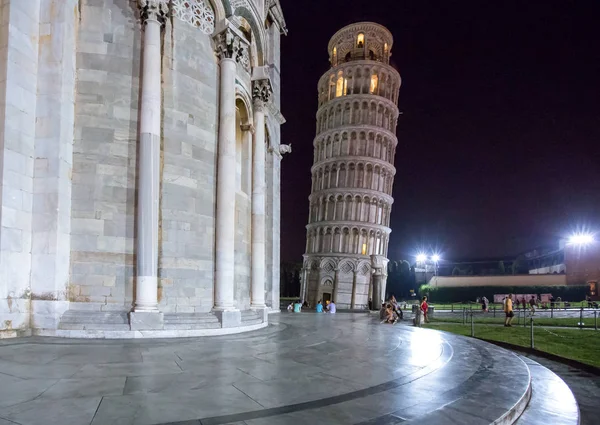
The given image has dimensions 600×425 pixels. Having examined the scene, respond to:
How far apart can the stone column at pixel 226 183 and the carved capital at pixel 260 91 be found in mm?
2910

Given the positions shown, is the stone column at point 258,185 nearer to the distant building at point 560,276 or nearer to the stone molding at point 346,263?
the stone molding at point 346,263

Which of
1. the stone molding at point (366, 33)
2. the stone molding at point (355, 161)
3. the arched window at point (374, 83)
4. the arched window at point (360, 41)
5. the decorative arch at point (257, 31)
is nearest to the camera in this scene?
the decorative arch at point (257, 31)

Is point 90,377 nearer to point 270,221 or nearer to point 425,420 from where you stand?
point 425,420

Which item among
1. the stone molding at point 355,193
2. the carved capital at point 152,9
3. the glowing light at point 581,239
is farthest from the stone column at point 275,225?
the glowing light at point 581,239

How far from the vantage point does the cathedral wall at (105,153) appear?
12.0 m

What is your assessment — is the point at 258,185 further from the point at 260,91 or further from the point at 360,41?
the point at 360,41

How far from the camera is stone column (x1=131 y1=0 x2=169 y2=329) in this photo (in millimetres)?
12000

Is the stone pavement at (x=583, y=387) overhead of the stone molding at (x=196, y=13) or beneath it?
beneath

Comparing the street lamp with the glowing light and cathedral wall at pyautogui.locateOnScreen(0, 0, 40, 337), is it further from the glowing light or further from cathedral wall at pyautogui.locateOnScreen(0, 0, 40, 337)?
cathedral wall at pyautogui.locateOnScreen(0, 0, 40, 337)

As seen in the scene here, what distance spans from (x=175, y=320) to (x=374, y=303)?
100 ft

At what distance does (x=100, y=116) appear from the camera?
12.6 meters

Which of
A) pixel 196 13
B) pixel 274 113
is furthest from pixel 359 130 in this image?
pixel 196 13

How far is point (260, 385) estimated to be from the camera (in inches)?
247

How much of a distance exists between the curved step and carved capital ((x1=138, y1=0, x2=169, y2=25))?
45.4 ft
